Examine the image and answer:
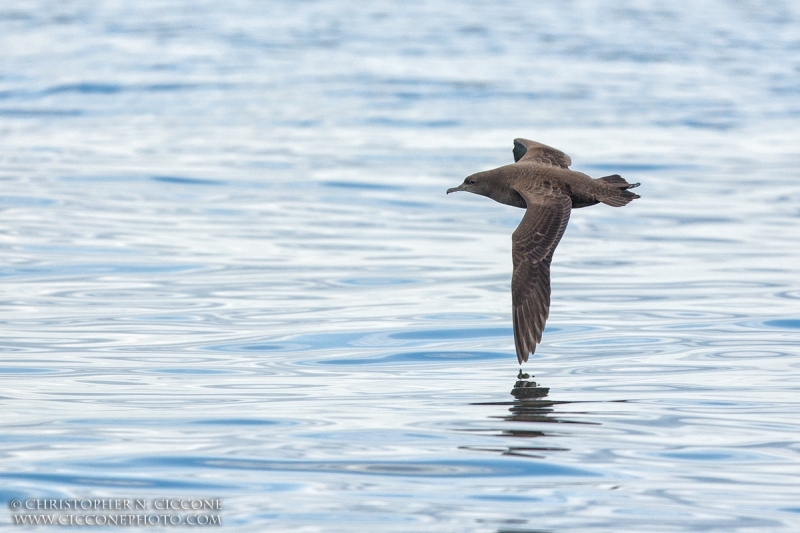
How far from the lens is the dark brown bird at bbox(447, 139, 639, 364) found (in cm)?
761

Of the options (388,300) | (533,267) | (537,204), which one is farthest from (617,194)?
(388,300)

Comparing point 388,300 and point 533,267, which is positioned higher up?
point 533,267

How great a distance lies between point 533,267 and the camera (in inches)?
304

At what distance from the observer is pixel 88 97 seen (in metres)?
23.5

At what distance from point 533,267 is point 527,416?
3.67ft

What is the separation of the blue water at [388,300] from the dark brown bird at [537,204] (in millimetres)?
441

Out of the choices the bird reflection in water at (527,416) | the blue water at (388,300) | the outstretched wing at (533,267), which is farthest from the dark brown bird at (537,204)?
the blue water at (388,300)

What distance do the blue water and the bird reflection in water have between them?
0.09ft

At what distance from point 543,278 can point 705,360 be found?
1506 millimetres

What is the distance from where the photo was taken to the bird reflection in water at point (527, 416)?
629cm

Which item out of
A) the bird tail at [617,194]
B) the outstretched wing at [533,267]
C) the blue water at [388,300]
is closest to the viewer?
Answer: the blue water at [388,300]

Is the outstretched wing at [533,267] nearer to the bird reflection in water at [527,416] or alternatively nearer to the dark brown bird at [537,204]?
the dark brown bird at [537,204]

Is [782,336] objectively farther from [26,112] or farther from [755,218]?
[26,112]

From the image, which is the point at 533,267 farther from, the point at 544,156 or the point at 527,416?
the point at 544,156
